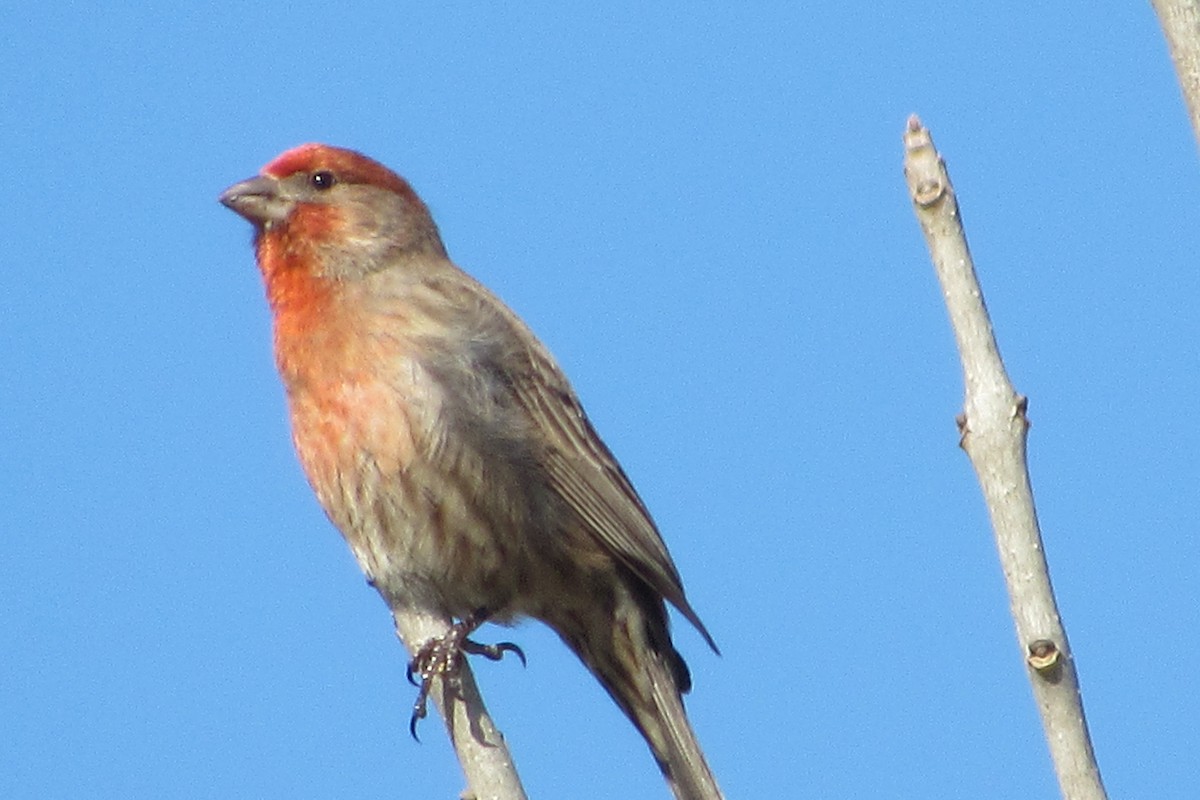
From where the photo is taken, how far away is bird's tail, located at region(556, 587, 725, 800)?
257 inches

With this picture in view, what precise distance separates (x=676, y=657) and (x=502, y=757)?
2.60 meters

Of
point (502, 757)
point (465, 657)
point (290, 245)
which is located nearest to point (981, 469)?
point (502, 757)

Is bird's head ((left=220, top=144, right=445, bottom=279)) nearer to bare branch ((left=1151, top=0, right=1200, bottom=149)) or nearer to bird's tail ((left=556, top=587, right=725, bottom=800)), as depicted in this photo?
bird's tail ((left=556, top=587, right=725, bottom=800))

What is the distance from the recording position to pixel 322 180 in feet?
25.4

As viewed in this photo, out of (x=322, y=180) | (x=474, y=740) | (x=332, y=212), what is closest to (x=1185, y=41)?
(x=474, y=740)

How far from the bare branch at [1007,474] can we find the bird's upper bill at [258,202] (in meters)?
4.72

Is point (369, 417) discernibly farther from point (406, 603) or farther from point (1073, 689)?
point (1073, 689)

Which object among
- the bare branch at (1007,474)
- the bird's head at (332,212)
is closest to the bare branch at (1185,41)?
the bare branch at (1007,474)

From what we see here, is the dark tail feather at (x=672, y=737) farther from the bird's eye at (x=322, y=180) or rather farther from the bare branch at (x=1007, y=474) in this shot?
the bare branch at (x=1007, y=474)

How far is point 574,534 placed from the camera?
6.82 metres

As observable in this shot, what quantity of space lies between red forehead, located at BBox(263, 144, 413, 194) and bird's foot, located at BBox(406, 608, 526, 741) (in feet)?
6.80

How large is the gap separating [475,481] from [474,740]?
230cm

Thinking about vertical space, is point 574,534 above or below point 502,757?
above

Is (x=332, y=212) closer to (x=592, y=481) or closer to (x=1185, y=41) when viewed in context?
(x=592, y=481)
